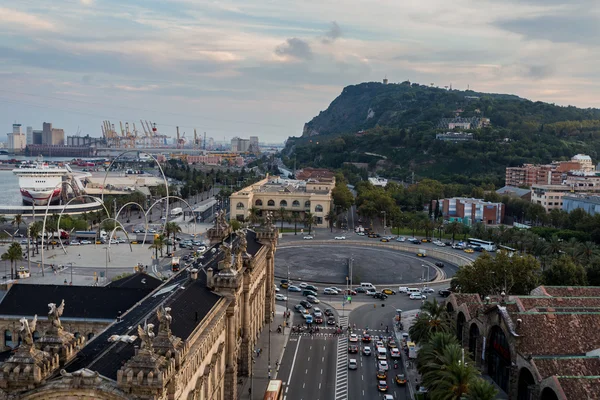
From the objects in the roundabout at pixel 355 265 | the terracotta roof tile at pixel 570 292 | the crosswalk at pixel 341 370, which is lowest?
the crosswalk at pixel 341 370

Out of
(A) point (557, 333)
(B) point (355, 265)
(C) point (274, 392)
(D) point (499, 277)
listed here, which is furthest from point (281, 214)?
(A) point (557, 333)

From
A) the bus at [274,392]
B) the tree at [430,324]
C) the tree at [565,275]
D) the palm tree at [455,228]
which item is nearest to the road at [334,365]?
the bus at [274,392]

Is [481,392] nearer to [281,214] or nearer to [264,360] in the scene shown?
[264,360]

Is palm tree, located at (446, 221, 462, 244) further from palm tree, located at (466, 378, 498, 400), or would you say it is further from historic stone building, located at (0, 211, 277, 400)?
palm tree, located at (466, 378, 498, 400)

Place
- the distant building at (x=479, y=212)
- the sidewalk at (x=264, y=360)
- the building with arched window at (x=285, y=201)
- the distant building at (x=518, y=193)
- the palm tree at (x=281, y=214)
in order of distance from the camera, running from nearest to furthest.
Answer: the sidewalk at (x=264, y=360), the palm tree at (x=281, y=214), the distant building at (x=479, y=212), the building with arched window at (x=285, y=201), the distant building at (x=518, y=193)

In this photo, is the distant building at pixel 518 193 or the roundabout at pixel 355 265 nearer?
the roundabout at pixel 355 265

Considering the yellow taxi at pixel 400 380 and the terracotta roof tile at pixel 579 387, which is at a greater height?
the terracotta roof tile at pixel 579 387

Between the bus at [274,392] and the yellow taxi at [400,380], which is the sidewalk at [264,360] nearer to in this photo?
the bus at [274,392]
